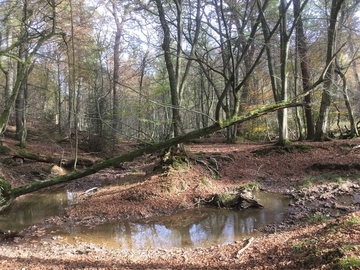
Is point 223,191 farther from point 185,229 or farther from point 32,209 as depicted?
point 32,209

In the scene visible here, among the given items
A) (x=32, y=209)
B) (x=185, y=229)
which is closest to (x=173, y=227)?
(x=185, y=229)

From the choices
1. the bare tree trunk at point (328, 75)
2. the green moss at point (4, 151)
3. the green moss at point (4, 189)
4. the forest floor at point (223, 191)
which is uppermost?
the bare tree trunk at point (328, 75)

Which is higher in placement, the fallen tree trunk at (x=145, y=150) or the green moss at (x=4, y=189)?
the fallen tree trunk at (x=145, y=150)

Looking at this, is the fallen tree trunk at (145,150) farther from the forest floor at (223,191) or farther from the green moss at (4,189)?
the forest floor at (223,191)

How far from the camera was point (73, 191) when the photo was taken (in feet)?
39.2

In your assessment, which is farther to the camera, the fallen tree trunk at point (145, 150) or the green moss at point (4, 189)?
the green moss at point (4, 189)

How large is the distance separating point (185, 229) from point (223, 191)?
2.89 m

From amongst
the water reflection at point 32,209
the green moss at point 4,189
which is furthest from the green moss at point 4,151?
the green moss at point 4,189

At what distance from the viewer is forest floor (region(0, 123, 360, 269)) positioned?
15.3 ft

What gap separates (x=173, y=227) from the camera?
25.5 feet

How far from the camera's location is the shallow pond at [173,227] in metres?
6.91

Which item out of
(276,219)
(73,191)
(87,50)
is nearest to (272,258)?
(276,219)

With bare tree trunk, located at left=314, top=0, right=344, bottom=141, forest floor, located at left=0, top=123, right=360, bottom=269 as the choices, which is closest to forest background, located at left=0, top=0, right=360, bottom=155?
bare tree trunk, located at left=314, top=0, right=344, bottom=141

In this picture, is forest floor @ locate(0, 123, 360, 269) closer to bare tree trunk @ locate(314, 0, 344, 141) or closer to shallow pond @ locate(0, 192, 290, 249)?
shallow pond @ locate(0, 192, 290, 249)
